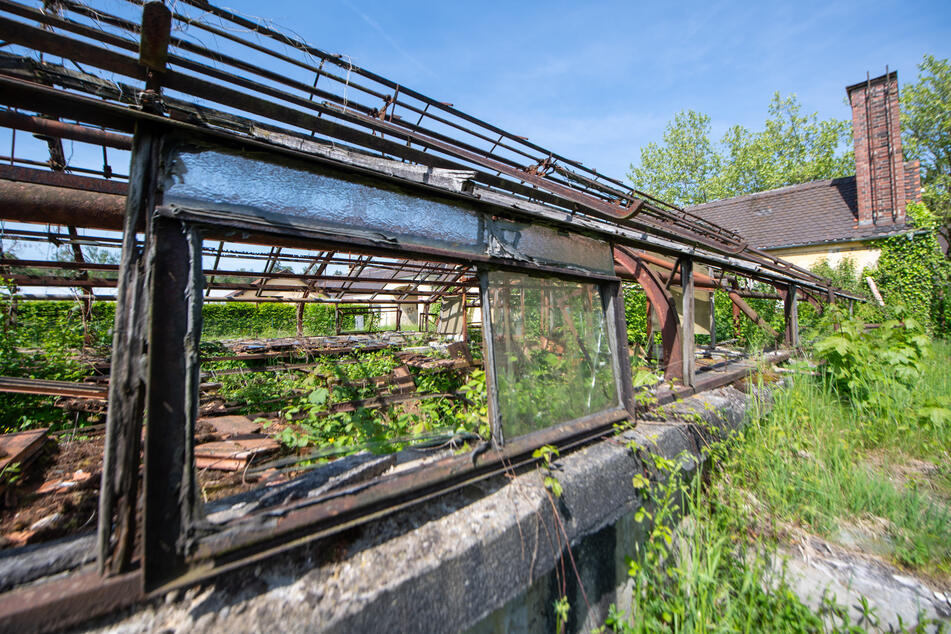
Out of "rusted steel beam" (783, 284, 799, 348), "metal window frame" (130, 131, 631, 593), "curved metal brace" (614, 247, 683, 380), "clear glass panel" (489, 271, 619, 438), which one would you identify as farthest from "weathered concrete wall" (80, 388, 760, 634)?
"rusted steel beam" (783, 284, 799, 348)

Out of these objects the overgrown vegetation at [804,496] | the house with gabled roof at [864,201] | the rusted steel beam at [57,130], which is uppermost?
the house with gabled roof at [864,201]

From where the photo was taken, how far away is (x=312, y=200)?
1.70 m

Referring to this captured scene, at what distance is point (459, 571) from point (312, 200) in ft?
5.91

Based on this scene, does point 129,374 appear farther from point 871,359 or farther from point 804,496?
point 871,359

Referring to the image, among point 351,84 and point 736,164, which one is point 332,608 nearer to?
point 351,84

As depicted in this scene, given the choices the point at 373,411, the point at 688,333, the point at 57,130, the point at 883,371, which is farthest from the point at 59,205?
the point at 883,371

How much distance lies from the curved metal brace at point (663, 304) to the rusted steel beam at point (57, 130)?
153 inches

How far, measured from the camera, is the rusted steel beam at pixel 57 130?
1.84m

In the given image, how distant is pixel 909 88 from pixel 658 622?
30.4 metres

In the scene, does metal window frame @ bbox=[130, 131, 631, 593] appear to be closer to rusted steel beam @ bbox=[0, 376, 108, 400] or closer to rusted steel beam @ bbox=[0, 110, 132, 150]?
rusted steel beam @ bbox=[0, 110, 132, 150]

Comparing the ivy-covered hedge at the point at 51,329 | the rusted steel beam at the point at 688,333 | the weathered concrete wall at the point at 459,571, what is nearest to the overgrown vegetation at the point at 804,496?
the weathered concrete wall at the point at 459,571

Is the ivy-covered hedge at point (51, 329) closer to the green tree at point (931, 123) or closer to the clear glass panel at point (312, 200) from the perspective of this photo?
the clear glass panel at point (312, 200)

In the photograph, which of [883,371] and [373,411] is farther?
[373,411]

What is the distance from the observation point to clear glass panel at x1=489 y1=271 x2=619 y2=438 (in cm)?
237
